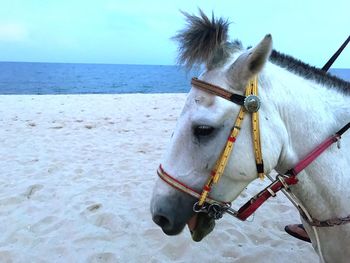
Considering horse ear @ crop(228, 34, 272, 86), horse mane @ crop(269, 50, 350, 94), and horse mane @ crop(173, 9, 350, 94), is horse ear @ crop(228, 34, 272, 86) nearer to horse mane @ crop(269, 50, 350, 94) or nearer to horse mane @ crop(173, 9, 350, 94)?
horse mane @ crop(173, 9, 350, 94)

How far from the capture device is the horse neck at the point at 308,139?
5.35 feet

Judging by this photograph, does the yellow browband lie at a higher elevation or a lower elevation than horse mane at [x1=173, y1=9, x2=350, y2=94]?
lower

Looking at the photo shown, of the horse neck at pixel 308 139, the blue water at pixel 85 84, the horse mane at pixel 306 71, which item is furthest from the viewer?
the blue water at pixel 85 84

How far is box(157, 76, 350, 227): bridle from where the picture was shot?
5.01 ft

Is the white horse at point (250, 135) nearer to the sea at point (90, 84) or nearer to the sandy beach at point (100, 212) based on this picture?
the sea at point (90, 84)

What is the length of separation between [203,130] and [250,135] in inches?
8.2

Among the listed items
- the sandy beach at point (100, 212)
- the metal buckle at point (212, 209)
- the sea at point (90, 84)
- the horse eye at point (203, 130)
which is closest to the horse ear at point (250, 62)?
the horse eye at point (203, 130)

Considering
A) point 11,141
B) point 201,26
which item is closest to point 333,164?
point 201,26

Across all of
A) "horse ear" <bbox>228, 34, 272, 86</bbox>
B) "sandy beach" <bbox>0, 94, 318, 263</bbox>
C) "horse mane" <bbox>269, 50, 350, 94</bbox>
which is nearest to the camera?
"horse ear" <bbox>228, 34, 272, 86</bbox>

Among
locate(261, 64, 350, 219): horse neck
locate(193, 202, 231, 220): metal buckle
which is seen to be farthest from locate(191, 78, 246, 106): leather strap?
locate(193, 202, 231, 220): metal buckle

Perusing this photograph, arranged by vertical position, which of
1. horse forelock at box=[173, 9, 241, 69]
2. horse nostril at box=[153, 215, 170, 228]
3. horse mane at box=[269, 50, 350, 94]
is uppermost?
horse mane at box=[269, 50, 350, 94]

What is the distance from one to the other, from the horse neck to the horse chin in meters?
0.43

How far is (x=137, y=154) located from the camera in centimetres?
681

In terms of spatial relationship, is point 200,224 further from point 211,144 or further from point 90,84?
point 90,84
